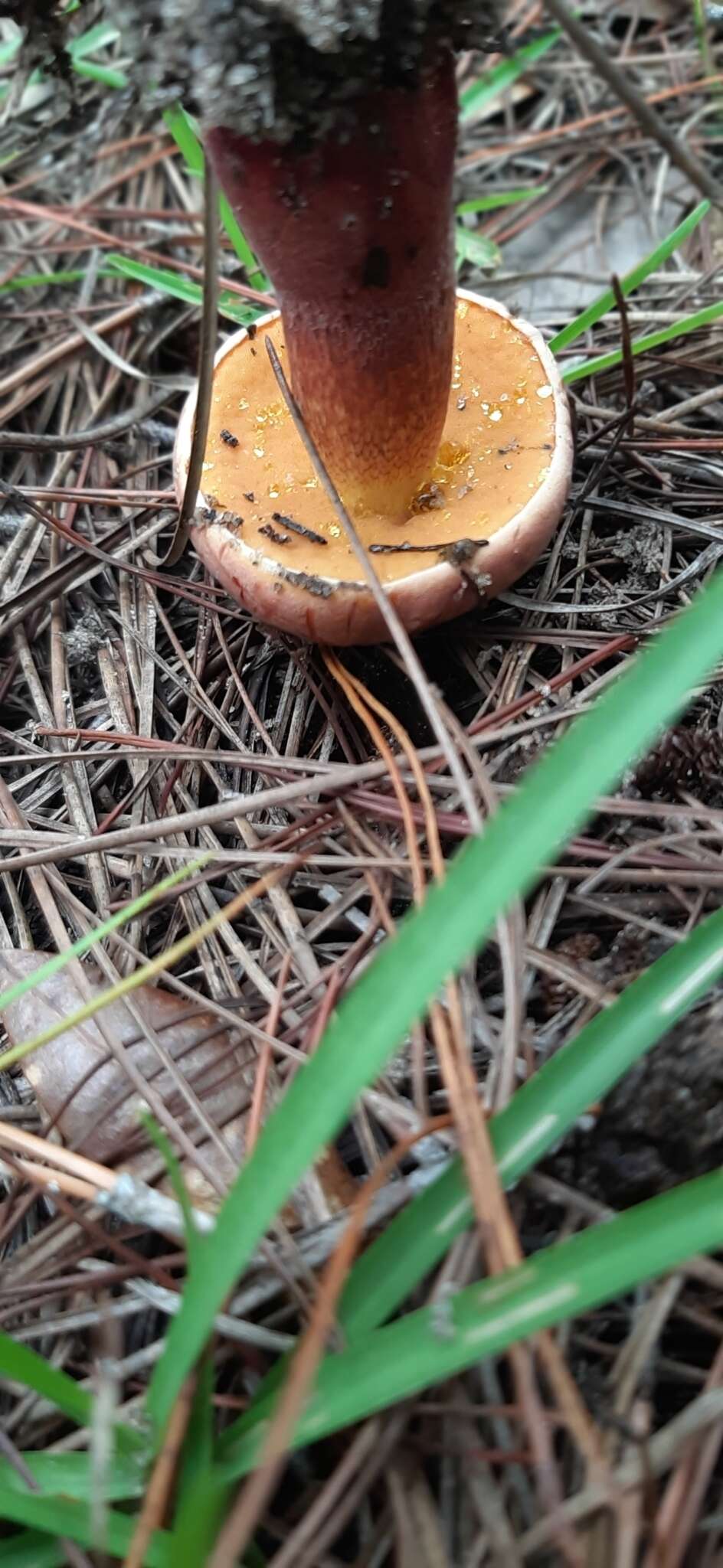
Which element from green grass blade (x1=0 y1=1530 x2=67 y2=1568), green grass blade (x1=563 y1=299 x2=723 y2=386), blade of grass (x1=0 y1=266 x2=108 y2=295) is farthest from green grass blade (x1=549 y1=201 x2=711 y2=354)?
green grass blade (x1=0 y1=1530 x2=67 y2=1568)

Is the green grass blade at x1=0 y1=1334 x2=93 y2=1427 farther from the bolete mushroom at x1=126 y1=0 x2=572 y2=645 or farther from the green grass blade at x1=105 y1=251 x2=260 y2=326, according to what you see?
the green grass blade at x1=105 y1=251 x2=260 y2=326

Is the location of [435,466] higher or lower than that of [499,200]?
lower

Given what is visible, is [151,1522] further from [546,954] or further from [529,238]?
[529,238]

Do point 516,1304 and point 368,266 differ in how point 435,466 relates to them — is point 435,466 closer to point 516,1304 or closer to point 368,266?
point 368,266

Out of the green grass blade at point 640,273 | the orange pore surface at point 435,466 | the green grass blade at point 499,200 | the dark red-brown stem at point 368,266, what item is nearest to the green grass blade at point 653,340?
the green grass blade at point 640,273

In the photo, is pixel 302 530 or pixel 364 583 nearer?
pixel 364 583

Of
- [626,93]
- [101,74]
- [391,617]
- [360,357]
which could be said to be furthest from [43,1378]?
[101,74]

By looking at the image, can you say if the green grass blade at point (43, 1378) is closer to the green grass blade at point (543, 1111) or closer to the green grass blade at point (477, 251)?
the green grass blade at point (543, 1111)
